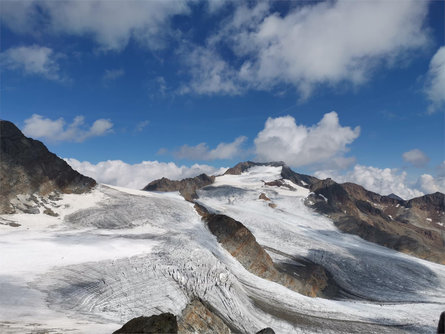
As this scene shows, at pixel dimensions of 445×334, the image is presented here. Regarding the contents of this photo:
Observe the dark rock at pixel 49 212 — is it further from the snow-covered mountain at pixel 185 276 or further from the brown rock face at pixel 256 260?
the brown rock face at pixel 256 260

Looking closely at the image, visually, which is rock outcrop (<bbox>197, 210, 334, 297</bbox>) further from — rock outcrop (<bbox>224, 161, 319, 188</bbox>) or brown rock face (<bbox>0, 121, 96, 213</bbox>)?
rock outcrop (<bbox>224, 161, 319, 188</bbox>)

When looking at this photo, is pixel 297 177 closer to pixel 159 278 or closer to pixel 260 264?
pixel 260 264

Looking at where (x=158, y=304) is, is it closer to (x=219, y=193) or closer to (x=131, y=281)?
(x=131, y=281)

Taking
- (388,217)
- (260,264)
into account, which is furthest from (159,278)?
(388,217)

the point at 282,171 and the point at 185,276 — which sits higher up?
the point at 282,171

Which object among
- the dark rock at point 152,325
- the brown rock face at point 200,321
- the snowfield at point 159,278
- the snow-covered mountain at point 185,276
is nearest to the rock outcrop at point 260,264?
the snow-covered mountain at point 185,276

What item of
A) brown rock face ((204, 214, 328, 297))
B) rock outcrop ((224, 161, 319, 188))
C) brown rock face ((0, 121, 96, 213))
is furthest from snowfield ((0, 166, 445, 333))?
rock outcrop ((224, 161, 319, 188))
